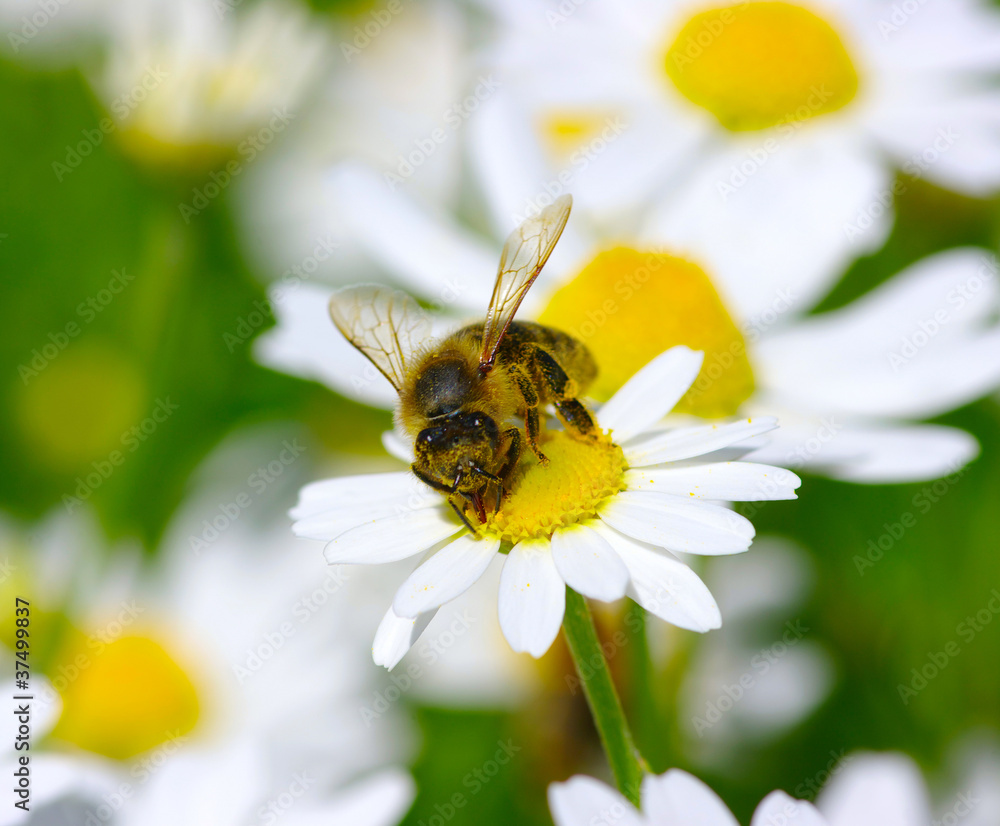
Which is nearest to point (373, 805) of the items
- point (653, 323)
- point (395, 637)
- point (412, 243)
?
point (395, 637)

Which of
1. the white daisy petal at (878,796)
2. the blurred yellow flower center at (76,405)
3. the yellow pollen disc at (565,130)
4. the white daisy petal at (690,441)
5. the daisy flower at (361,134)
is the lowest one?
the white daisy petal at (878,796)

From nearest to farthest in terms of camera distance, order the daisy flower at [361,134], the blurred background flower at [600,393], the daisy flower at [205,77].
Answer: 1. the blurred background flower at [600,393]
2. the daisy flower at [205,77]
3. the daisy flower at [361,134]

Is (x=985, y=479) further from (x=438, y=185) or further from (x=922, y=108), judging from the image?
(x=438, y=185)

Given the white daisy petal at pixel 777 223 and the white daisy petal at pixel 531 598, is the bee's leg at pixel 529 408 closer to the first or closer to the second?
the white daisy petal at pixel 531 598

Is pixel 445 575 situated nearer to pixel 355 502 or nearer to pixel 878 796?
pixel 355 502

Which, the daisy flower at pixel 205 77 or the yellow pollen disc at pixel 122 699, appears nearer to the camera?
the yellow pollen disc at pixel 122 699

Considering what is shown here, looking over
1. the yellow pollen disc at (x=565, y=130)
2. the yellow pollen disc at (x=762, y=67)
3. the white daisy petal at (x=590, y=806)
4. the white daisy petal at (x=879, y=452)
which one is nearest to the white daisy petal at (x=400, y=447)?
the white daisy petal at (x=879, y=452)
